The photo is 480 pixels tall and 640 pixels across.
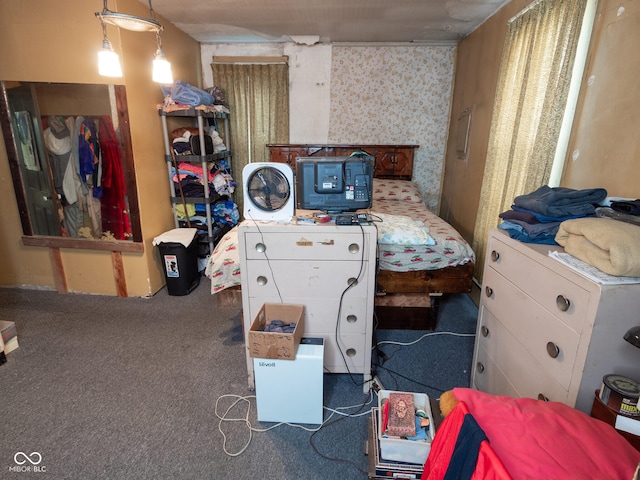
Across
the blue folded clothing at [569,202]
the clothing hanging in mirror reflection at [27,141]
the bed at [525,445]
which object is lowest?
the bed at [525,445]

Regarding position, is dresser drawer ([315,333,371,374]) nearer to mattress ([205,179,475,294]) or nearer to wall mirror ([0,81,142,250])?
mattress ([205,179,475,294])

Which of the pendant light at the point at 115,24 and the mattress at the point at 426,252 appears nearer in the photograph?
the pendant light at the point at 115,24

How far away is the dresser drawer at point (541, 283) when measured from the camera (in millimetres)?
1078

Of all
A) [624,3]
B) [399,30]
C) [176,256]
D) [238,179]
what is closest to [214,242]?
[176,256]

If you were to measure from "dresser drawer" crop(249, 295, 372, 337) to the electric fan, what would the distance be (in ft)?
1.43

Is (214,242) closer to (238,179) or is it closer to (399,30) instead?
(238,179)

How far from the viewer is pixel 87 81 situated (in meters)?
2.54

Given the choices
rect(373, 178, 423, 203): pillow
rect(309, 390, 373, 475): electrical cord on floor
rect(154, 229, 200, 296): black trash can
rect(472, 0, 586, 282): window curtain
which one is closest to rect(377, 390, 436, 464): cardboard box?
rect(309, 390, 373, 475): electrical cord on floor

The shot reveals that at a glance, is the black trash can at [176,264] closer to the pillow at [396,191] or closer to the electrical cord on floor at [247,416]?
the electrical cord on floor at [247,416]

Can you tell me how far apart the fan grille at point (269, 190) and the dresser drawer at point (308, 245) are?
16 centimetres

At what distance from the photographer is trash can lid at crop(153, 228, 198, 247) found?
2.88m

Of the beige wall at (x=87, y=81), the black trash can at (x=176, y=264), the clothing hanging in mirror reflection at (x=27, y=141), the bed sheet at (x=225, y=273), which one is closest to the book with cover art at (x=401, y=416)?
the bed sheet at (x=225, y=273)

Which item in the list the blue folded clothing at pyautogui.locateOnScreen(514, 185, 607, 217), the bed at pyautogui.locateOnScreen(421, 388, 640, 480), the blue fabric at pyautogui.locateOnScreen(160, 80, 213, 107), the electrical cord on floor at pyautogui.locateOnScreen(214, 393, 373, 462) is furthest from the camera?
the blue fabric at pyautogui.locateOnScreen(160, 80, 213, 107)

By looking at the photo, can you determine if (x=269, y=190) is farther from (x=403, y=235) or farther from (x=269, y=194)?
(x=403, y=235)
